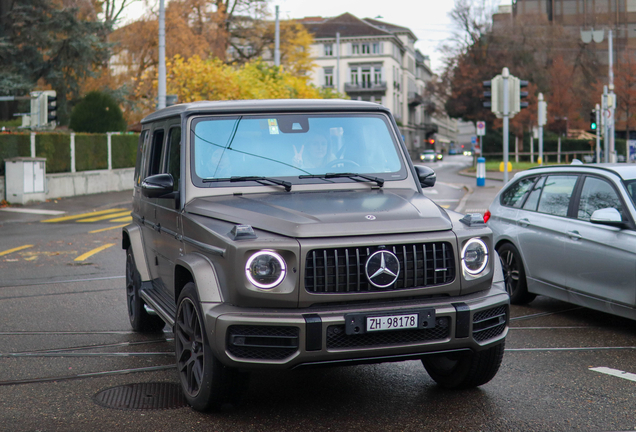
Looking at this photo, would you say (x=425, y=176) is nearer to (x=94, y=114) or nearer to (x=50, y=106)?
(x=50, y=106)

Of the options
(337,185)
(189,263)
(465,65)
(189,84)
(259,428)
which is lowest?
(259,428)

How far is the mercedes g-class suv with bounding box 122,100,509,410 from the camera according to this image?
436 centimetres

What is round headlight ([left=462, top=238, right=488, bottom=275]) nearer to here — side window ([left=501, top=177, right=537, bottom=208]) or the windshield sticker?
the windshield sticker

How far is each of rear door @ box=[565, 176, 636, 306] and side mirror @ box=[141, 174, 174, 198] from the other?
393cm

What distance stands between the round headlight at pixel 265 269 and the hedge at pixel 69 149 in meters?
21.7

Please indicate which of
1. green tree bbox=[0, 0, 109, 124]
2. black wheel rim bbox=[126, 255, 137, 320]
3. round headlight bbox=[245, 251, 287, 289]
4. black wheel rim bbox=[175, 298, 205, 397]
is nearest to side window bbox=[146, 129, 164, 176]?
black wheel rim bbox=[126, 255, 137, 320]

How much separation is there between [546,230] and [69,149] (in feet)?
73.8

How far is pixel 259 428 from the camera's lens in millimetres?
4566

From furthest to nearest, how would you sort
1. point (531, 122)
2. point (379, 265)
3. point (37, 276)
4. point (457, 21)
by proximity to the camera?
point (457, 21), point (531, 122), point (37, 276), point (379, 265)

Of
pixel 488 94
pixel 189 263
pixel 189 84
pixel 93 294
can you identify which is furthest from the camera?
pixel 189 84

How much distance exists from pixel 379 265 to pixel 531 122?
62.0 metres

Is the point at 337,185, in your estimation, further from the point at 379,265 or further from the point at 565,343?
the point at 565,343

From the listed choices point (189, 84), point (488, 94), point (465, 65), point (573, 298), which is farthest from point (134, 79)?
point (573, 298)

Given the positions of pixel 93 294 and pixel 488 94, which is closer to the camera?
pixel 93 294
